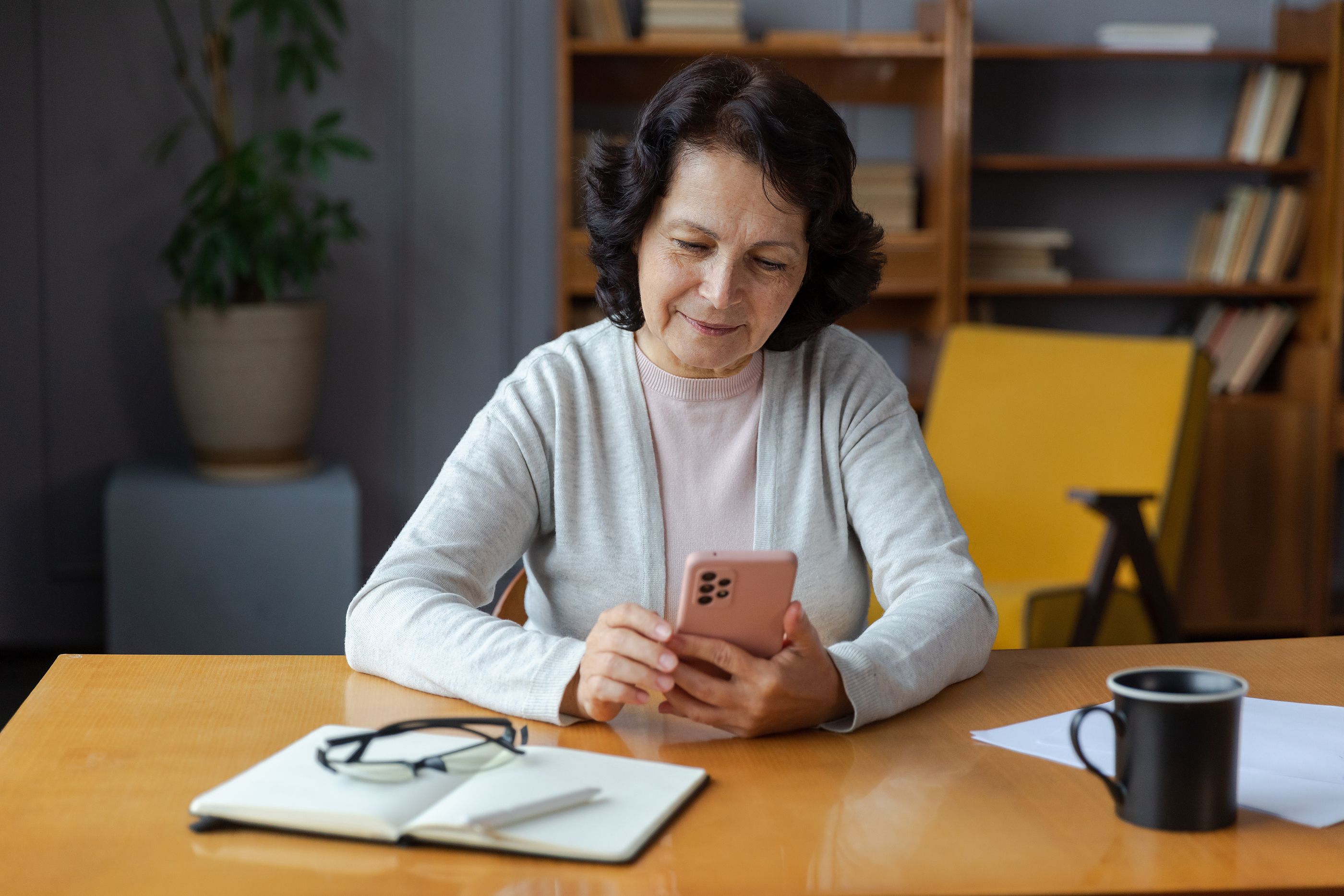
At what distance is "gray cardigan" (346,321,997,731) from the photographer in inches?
51.1

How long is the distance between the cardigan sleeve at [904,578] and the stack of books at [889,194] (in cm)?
219

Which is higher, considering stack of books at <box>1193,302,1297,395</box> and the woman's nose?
the woman's nose

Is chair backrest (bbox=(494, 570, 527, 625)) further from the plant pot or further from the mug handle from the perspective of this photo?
the plant pot

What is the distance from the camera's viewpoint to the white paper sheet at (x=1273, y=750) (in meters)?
0.92

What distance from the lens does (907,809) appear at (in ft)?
2.99

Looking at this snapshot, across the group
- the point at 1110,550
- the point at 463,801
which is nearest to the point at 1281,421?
the point at 1110,550

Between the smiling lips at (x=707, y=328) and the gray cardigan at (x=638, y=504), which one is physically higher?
the smiling lips at (x=707, y=328)

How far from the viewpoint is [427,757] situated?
36.1 inches

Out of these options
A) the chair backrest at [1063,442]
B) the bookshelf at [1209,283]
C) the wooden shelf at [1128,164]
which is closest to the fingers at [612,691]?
the chair backrest at [1063,442]

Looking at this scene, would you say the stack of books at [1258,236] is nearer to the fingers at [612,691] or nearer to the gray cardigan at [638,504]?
the gray cardigan at [638,504]

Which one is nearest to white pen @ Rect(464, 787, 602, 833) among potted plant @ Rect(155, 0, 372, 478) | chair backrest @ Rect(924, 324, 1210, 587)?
chair backrest @ Rect(924, 324, 1210, 587)

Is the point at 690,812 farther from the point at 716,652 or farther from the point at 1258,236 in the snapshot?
the point at 1258,236

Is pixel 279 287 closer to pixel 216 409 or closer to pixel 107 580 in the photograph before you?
pixel 216 409

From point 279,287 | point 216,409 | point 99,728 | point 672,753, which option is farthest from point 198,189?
point 672,753
